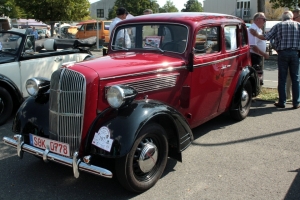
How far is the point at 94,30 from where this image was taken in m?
22.0

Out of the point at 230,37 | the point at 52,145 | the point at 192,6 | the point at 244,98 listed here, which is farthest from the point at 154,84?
the point at 192,6

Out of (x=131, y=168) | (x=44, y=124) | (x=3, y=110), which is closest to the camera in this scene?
(x=131, y=168)

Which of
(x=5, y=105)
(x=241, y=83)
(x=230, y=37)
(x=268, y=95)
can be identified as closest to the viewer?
(x=230, y=37)

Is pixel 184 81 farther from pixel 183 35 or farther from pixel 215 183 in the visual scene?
pixel 215 183

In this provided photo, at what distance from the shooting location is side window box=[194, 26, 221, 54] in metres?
4.27

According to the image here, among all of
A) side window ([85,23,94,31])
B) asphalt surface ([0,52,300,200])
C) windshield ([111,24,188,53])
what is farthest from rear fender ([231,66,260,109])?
side window ([85,23,94,31])

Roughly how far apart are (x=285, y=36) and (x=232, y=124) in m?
2.08

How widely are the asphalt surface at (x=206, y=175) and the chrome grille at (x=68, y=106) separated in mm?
571

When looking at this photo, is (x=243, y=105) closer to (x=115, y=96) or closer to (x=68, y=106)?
(x=115, y=96)

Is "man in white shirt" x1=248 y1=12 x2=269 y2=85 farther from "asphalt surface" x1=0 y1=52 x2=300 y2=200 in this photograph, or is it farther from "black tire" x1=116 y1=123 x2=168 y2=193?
"black tire" x1=116 y1=123 x2=168 y2=193

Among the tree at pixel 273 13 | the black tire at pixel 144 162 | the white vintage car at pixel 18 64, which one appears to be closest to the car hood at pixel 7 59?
the white vintage car at pixel 18 64

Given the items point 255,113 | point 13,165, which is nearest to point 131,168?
point 13,165

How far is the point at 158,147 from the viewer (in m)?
3.50

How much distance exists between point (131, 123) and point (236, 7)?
54.9m
